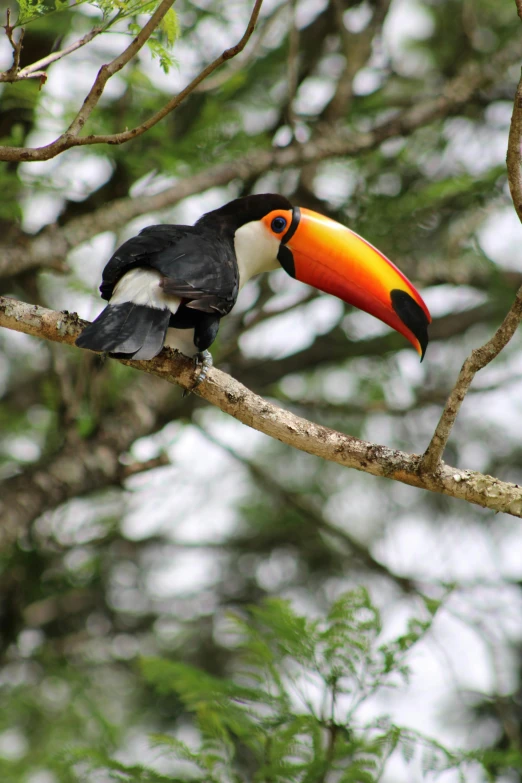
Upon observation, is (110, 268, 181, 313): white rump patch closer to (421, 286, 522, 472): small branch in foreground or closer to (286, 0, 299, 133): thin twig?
(421, 286, 522, 472): small branch in foreground

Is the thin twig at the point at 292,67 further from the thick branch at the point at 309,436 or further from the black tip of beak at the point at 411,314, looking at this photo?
the thick branch at the point at 309,436

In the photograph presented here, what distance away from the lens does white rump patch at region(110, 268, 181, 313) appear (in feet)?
10.8

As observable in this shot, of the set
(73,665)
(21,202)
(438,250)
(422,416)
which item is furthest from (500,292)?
(73,665)

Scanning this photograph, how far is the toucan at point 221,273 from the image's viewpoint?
10.3ft

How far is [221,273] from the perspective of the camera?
3.64m

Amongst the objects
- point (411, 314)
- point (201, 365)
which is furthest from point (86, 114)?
point (411, 314)

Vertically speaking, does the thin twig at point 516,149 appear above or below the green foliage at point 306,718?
above

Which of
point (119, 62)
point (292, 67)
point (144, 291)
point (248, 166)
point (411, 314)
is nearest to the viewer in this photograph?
point (119, 62)

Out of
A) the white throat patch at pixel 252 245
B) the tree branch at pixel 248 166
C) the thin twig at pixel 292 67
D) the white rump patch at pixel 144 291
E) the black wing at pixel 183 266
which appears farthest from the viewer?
the thin twig at pixel 292 67

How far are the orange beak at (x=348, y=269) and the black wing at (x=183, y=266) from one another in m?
0.54

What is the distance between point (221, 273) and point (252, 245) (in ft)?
2.25

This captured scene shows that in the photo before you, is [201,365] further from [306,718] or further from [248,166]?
[248,166]

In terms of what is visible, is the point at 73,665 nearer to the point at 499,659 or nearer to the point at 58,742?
the point at 58,742

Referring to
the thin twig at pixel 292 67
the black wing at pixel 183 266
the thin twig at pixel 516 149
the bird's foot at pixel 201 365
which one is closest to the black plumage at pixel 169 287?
the black wing at pixel 183 266
